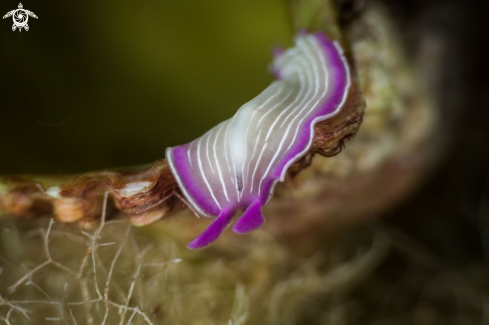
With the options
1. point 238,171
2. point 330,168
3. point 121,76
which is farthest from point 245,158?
point 121,76

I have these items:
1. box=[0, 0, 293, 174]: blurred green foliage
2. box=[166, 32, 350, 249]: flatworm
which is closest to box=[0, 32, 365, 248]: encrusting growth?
box=[166, 32, 350, 249]: flatworm

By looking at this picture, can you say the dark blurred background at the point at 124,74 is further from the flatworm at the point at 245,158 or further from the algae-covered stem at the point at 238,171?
the flatworm at the point at 245,158

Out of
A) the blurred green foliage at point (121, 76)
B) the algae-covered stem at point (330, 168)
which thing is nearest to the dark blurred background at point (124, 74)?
the blurred green foliage at point (121, 76)

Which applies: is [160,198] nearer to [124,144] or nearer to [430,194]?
[124,144]

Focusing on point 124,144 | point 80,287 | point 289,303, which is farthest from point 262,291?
point 124,144

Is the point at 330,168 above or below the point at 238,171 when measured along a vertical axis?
below

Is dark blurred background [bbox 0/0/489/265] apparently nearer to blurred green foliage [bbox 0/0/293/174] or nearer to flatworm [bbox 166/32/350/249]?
blurred green foliage [bbox 0/0/293/174]

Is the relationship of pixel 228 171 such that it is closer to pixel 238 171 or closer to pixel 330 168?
pixel 238 171

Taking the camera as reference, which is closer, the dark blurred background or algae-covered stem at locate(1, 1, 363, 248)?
algae-covered stem at locate(1, 1, 363, 248)
